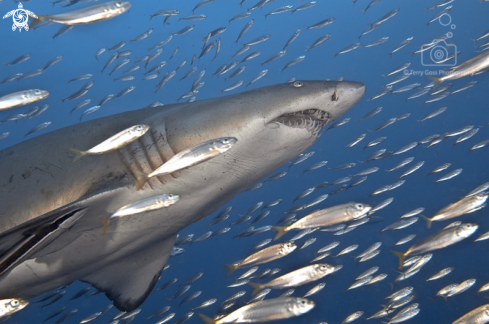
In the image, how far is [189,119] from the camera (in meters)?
2.27

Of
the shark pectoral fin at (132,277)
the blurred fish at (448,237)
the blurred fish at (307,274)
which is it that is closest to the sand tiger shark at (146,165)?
the shark pectoral fin at (132,277)

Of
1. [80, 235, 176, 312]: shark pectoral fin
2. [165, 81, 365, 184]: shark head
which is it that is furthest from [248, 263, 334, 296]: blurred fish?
[165, 81, 365, 184]: shark head

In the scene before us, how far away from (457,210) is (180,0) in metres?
24.8

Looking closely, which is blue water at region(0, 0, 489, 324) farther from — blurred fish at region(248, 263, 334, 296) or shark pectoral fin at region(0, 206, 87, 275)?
shark pectoral fin at region(0, 206, 87, 275)

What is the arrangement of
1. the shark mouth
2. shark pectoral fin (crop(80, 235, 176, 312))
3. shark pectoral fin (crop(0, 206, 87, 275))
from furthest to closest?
shark pectoral fin (crop(80, 235, 176, 312))
the shark mouth
shark pectoral fin (crop(0, 206, 87, 275))

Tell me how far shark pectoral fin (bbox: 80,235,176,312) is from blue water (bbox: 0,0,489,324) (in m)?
15.9

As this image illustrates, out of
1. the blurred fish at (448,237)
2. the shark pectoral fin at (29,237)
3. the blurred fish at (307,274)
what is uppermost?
the shark pectoral fin at (29,237)

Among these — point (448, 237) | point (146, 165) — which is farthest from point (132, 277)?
point (448, 237)

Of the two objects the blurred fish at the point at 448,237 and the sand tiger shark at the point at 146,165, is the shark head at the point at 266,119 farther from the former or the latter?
the blurred fish at the point at 448,237

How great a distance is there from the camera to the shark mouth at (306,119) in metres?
2.20

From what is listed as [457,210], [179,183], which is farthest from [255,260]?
[457,210]

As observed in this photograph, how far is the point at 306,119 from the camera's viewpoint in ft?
7.32

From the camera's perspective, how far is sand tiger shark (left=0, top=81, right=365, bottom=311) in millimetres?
2082

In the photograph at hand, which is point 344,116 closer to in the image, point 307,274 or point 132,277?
point 307,274
